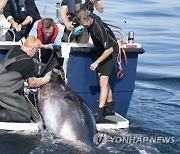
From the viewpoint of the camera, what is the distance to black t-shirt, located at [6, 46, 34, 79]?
11.5 m

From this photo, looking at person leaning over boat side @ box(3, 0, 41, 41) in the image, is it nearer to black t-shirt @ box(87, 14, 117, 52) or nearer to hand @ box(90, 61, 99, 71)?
black t-shirt @ box(87, 14, 117, 52)

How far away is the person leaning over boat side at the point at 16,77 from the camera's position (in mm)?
11508

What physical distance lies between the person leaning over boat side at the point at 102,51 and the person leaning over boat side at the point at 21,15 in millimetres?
1624

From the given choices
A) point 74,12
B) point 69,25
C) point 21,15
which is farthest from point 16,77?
point 21,15

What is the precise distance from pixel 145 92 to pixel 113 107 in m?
3.04

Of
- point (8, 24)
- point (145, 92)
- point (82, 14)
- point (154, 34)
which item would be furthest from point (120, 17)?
point (82, 14)

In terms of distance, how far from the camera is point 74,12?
1321cm

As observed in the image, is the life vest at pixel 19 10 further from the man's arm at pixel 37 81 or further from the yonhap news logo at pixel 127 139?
the yonhap news logo at pixel 127 139

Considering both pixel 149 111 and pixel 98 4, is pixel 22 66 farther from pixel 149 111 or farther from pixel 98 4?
pixel 149 111

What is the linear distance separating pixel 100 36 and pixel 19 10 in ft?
7.78

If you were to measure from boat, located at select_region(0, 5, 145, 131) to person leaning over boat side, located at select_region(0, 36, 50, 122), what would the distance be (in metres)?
0.66

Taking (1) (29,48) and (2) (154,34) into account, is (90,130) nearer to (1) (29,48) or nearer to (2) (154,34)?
(1) (29,48)

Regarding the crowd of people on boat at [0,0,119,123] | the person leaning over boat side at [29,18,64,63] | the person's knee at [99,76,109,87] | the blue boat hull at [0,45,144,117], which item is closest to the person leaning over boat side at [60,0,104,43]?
the crowd of people on boat at [0,0,119,123]

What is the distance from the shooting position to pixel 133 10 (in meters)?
31.9
